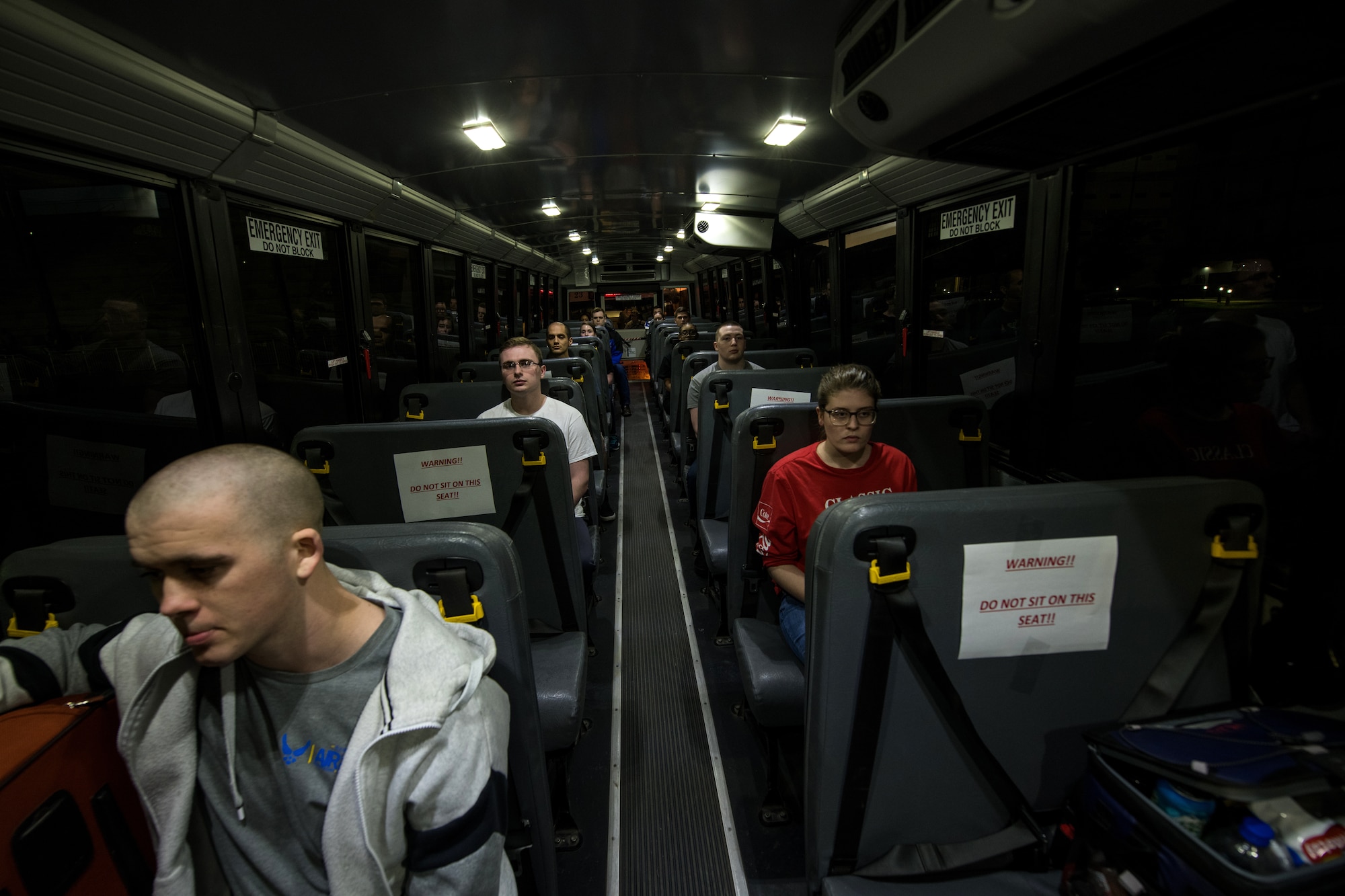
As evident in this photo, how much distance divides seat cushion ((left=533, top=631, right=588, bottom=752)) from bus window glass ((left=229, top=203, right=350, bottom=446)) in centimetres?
242

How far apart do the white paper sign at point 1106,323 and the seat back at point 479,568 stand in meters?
2.77

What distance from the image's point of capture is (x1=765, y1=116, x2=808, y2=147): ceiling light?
354 centimetres

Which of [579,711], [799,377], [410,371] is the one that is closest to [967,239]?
[799,377]

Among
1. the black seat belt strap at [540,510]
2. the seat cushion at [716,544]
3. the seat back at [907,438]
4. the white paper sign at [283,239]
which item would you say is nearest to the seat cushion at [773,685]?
the seat back at [907,438]

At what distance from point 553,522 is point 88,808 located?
5.05 ft

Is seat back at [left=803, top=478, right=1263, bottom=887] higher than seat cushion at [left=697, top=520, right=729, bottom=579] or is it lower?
higher

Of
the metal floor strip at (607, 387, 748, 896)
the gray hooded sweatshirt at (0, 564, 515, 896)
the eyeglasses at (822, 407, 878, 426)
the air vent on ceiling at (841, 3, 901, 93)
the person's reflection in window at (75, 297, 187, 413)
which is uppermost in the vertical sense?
the air vent on ceiling at (841, 3, 901, 93)

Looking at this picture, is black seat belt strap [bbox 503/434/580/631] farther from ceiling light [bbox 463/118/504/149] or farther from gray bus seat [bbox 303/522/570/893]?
ceiling light [bbox 463/118/504/149]

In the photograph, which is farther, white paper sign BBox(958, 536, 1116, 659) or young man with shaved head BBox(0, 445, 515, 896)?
white paper sign BBox(958, 536, 1116, 659)

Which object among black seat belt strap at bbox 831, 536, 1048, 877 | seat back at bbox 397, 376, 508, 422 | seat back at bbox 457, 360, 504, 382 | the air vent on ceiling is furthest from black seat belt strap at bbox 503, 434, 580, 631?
seat back at bbox 457, 360, 504, 382

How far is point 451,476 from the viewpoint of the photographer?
2.61 m

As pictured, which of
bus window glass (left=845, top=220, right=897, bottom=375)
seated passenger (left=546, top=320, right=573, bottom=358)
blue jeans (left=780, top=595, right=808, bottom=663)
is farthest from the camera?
seated passenger (left=546, top=320, right=573, bottom=358)

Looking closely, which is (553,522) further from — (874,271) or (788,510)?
(874,271)

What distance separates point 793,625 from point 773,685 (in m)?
0.27
